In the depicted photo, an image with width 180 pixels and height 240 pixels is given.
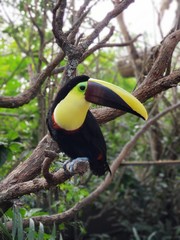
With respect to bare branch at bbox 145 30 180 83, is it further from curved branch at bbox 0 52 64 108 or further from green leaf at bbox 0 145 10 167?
green leaf at bbox 0 145 10 167

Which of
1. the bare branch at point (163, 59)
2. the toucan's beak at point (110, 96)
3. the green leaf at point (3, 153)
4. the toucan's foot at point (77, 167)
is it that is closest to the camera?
the toucan's foot at point (77, 167)

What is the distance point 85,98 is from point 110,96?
0.11 meters

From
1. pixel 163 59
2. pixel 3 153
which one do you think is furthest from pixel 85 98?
pixel 3 153

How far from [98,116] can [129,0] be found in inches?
24.0

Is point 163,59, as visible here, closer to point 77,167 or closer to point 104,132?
Answer: point 77,167

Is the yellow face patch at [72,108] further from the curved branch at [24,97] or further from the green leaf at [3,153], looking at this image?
the green leaf at [3,153]

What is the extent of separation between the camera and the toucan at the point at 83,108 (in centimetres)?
191

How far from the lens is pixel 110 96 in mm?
1917

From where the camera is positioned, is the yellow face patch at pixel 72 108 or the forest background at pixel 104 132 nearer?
the yellow face patch at pixel 72 108

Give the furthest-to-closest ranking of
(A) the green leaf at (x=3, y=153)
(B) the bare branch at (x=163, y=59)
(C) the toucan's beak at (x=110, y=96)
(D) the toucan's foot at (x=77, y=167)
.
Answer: (A) the green leaf at (x=3, y=153)
(B) the bare branch at (x=163, y=59)
(C) the toucan's beak at (x=110, y=96)
(D) the toucan's foot at (x=77, y=167)

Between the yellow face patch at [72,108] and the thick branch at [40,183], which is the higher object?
the yellow face patch at [72,108]

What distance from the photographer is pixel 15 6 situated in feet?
12.3

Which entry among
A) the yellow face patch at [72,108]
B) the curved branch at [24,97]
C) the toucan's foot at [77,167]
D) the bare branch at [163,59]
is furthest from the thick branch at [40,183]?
the bare branch at [163,59]

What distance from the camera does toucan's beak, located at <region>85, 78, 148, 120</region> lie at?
189 cm
